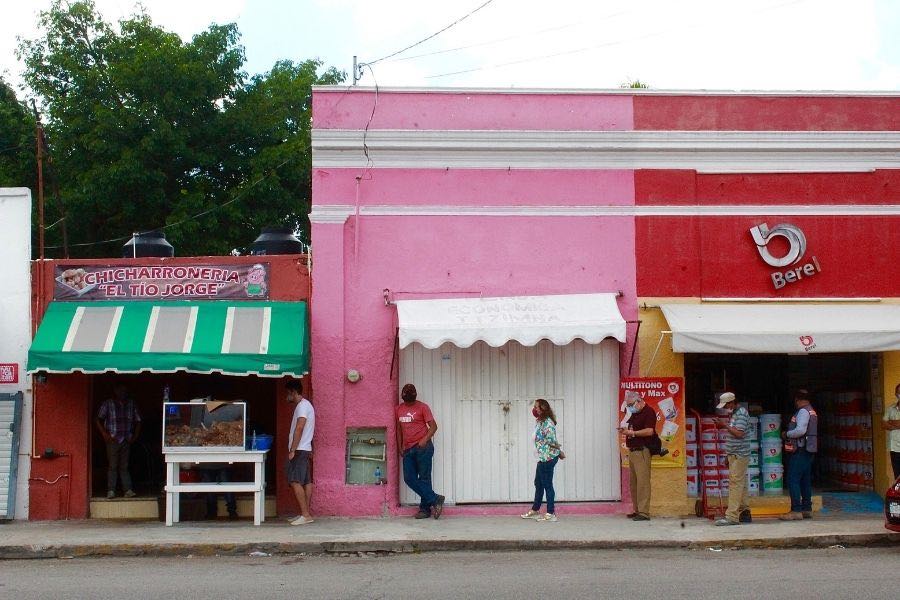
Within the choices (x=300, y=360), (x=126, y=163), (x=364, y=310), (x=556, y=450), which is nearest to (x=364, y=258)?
(x=364, y=310)

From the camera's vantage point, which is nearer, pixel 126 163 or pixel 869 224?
pixel 869 224

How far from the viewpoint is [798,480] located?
1356cm

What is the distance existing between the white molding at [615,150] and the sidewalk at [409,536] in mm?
4880

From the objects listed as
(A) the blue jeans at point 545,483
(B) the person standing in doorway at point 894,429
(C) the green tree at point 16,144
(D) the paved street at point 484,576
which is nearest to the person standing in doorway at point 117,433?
(D) the paved street at point 484,576

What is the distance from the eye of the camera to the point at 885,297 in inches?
574

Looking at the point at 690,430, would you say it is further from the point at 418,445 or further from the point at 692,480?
the point at 418,445

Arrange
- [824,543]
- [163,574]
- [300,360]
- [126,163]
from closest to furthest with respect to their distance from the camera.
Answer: [163,574]
[824,543]
[300,360]
[126,163]

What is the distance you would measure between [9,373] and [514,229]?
7.12 m

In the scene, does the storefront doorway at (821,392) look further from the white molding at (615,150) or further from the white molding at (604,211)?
the white molding at (615,150)

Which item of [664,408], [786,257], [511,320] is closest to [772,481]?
Result: [664,408]

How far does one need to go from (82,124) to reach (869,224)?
1974 centimetres

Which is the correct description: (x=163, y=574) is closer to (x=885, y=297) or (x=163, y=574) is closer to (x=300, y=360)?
(x=300, y=360)

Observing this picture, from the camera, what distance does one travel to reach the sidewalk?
11.6 metres

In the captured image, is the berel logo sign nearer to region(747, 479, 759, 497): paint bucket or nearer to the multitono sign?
region(747, 479, 759, 497): paint bucket
